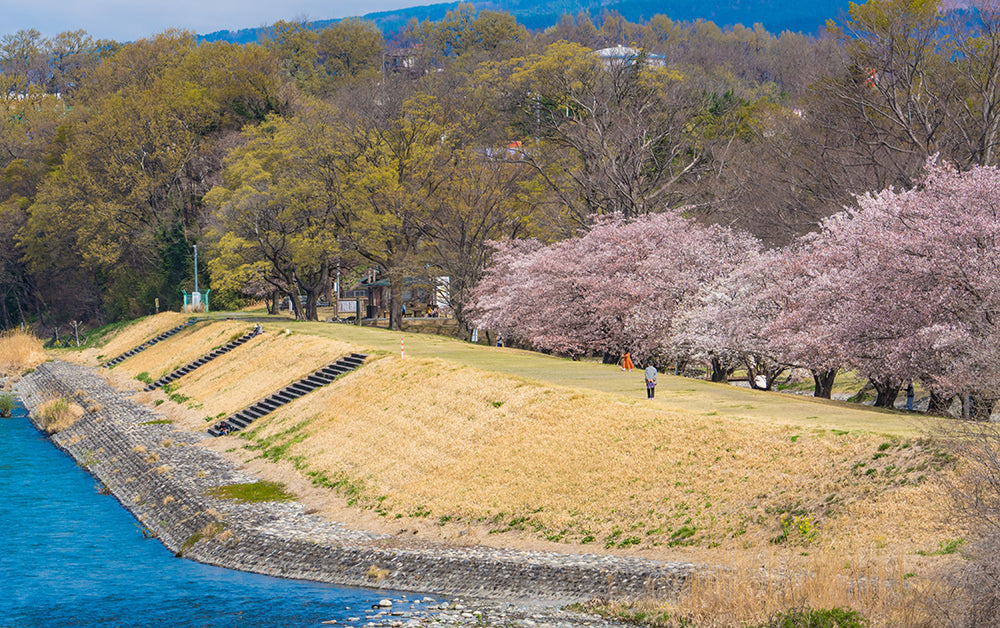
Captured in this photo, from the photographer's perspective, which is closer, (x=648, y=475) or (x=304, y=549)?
(x=304, y=549)

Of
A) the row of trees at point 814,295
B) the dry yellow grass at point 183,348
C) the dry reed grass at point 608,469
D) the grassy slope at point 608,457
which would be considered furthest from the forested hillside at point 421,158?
the dry reed grass at point 608,469

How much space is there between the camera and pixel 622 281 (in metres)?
49.0

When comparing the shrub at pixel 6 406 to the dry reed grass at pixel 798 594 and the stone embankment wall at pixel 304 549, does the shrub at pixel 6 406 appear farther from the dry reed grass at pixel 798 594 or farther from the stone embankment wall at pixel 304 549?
the dry reed grass at pixel 798 594

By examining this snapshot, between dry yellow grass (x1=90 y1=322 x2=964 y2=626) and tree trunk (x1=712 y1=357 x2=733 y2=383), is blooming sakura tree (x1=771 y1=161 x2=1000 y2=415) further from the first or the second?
tree trunk (x1=712 y1=357 x2=733 y2=383)

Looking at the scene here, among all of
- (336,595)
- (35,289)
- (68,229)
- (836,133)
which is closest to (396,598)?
(336,595)

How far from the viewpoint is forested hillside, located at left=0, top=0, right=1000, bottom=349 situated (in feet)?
175

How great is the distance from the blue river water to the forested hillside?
3275 centimetres

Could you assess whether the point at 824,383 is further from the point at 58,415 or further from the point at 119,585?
the point at 58,415

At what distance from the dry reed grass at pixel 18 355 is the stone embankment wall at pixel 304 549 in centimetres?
4198

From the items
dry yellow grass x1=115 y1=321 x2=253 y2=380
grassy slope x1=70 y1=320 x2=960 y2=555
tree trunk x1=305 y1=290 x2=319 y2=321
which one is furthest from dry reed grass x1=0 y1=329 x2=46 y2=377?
grassy slope x1=70 y1=320 x2=960 y2=555

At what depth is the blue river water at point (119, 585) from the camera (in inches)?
867

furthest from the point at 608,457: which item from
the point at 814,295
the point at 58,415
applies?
the point at 58,415

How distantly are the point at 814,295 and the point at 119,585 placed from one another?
23.2 metres

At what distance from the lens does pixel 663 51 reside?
508 feet
